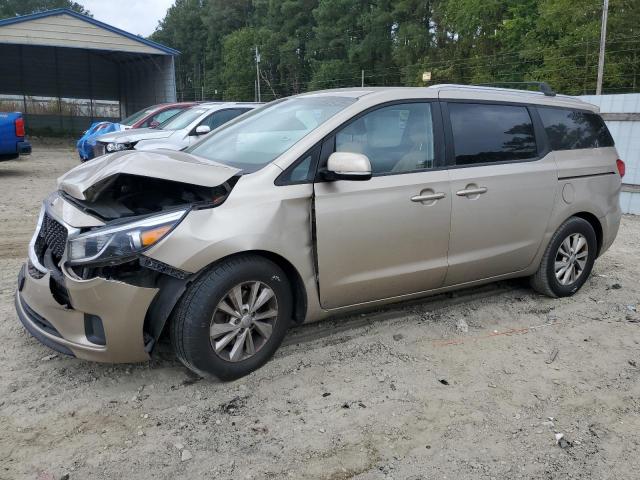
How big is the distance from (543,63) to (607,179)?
3236 centimetres

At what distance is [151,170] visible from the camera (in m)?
3.46

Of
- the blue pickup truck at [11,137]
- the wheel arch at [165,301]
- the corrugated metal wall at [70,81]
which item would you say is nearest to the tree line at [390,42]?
the corrugated metal wall at [70,81]

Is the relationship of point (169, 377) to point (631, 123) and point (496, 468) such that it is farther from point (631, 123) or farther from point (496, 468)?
point (631, 123)

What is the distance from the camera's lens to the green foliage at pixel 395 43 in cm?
3166

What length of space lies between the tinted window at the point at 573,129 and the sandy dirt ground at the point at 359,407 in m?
1.59

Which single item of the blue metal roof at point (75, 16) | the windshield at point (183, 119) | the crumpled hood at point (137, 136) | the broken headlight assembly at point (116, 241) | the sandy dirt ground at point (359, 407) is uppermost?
the blue metal roof at point (75, 16)

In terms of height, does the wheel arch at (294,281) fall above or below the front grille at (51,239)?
below

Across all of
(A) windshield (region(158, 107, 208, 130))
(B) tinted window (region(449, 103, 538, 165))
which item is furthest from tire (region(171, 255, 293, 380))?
(A) windshield (region(158, 107, 208, 130))

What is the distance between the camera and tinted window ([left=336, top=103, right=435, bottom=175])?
389cm

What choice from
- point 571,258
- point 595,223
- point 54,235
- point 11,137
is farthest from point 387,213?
point 11,137

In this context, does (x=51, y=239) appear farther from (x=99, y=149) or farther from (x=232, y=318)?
(x=99, y=149)

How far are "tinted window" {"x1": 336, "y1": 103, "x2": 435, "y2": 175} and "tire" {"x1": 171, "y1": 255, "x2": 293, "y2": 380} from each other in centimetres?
103

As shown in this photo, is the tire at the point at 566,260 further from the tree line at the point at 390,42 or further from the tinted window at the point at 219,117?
the tree line at the point at 390,42

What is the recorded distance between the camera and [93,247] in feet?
10.1
